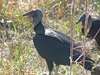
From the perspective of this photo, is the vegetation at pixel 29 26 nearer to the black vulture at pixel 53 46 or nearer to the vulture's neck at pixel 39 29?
the black vulture at pixel 53 46

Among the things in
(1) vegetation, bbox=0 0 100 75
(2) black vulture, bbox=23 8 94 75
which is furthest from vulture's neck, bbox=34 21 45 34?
(1) vegetation, bbox=0 0 100 75

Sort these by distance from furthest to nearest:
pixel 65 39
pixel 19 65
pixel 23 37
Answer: pixel 23 37 < pixel 65 39 < pixel 19 65

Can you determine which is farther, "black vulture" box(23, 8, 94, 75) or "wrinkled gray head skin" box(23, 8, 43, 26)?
"wrinkled gray head skin" box(23, 8, 43, 26)

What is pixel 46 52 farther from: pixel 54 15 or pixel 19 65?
pixel 54 15

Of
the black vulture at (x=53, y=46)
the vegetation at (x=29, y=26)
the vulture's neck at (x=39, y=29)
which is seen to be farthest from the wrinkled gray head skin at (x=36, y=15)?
the black vulture at (x=53, y=46)

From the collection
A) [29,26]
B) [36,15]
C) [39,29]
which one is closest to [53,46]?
[39,29]

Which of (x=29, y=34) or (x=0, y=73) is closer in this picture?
(x=0, y=73)

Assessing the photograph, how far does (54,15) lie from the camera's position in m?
6.00

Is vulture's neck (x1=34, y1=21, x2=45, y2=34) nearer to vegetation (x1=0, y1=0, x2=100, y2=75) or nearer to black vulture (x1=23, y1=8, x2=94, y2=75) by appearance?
black vulture (x1=23, y1=8, x2=94, y2=75)

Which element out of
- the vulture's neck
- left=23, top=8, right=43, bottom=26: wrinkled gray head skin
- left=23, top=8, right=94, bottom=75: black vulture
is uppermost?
left=23, top=8, right=43, bottom=26: wrinkled gray head skin

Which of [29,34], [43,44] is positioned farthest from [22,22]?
[43,44]

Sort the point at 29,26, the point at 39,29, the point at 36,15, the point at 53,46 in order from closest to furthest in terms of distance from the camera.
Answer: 1. the point at 53,46
2. the point at 39,29
3. the point at 36,15
4. the point at 29,26

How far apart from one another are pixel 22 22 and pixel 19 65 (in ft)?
6.25

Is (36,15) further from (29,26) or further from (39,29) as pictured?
(29,26)
